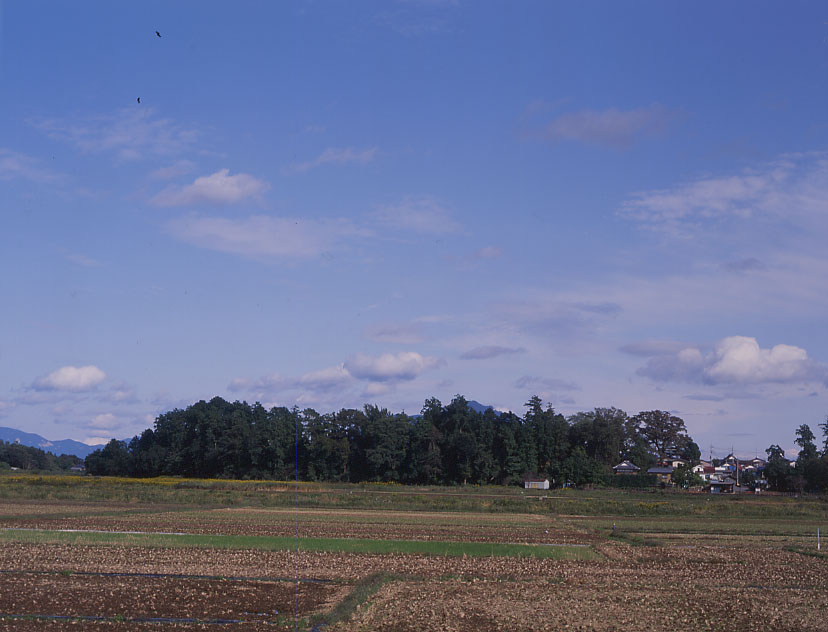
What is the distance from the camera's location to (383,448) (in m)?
112

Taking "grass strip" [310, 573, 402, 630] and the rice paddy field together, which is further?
the rice paddy field

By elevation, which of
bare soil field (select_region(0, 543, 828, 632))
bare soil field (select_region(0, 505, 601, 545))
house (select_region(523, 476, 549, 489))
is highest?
bare soil field (select_region(0, 543, 828, 632))

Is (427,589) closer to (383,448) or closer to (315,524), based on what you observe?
(315,524)

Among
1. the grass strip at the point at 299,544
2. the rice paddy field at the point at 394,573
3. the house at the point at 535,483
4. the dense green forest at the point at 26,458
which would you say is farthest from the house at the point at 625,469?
the dense green forest at the point at 26,458

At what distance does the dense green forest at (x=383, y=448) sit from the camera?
111 meters

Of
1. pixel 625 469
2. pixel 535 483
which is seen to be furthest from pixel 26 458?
pixel 625 469

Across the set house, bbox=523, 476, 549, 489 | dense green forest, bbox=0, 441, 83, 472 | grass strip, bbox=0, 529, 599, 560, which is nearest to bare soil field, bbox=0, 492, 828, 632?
grass strip, bbox=0, 529, 599, 560

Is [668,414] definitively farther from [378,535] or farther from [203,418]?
[378,535]

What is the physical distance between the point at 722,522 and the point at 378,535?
28752 millimetres

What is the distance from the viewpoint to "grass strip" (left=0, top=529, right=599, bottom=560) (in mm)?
30000

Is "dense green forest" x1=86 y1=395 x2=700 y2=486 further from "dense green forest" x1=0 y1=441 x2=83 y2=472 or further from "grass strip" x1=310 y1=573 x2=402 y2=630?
"grass strip" x1=310 y1=573 x2=402 y2=630

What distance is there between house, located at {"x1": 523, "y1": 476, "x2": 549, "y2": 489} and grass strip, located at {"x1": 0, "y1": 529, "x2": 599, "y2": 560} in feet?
244

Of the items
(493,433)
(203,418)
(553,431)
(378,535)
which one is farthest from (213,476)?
(378,535)

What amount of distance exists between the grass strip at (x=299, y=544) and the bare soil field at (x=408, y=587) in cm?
112
